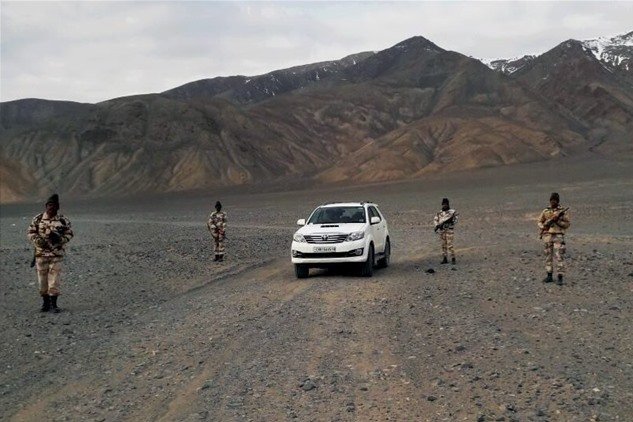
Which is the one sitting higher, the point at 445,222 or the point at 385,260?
the point at 445,222

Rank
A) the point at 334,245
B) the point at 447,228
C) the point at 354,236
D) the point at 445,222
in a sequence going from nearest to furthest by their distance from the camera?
the point at 334,245, the point at 354,236, the point at 445,222, the point at 447,228

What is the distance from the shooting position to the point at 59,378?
27.2 ft

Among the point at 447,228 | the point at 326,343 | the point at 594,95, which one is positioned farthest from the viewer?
the point at 594,95

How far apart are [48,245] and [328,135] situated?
12766 centimetres

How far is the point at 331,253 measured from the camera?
15836 millimetres

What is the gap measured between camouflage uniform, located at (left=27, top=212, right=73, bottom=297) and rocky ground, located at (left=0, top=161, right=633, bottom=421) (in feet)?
2.03

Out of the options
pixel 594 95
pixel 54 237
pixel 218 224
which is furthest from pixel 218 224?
pixel 594 95

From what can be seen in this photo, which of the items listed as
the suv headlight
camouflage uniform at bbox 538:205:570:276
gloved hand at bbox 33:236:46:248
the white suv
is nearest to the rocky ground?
the white suv

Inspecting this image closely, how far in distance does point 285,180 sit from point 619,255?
313ft

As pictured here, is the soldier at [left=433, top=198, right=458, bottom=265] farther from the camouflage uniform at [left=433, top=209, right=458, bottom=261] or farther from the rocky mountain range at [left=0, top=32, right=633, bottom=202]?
the rocky mountain range at [left=0, top=32, right=633, bottom=202]

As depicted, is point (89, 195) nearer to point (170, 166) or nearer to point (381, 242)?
point (170, 166)

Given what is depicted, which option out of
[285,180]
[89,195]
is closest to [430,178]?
[285,180]

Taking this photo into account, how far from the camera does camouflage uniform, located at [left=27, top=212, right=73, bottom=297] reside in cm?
1248

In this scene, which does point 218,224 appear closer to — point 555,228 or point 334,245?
point 334,245
